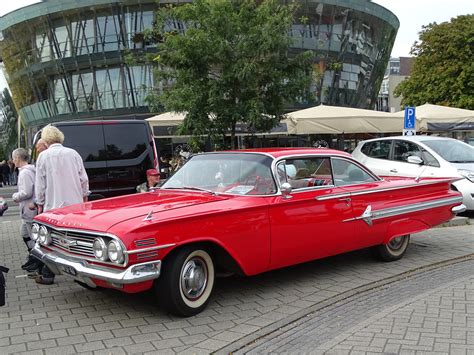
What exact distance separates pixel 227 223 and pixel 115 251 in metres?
1.08

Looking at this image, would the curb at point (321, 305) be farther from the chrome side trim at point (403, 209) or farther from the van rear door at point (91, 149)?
the van rear door at point (91, 149)

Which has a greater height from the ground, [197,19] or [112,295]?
[197,19]

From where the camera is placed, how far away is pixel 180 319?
14.9 feet

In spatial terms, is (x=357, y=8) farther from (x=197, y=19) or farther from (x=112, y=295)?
(x=112, y=295)

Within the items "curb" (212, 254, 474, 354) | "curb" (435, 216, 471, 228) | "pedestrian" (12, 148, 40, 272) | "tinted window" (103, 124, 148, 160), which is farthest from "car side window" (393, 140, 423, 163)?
"pedestrian" (12, 148, 40, 272)

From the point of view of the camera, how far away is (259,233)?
4852mm

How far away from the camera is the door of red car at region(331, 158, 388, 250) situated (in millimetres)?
5836

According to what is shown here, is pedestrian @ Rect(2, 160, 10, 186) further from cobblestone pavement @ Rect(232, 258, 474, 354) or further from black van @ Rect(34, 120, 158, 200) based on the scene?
cobblestone pavement @ Rect(232, 258, 474, 354)

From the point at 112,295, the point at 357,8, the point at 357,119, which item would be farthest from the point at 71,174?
the point at 357,8

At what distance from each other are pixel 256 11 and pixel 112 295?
702cm

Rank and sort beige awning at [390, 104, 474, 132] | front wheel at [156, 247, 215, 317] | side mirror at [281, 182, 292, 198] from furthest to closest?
1. beige awning at [390, 104, 474, 132]
2. side mirror at [281, 182, 292, 198]
3. front wheel at [156, 247, 215, 317]

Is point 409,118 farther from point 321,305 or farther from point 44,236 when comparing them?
point 44,236

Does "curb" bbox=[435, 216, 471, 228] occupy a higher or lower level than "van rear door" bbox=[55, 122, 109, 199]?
lower

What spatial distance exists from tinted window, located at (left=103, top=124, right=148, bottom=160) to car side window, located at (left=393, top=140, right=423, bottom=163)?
552 centimetres
